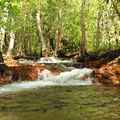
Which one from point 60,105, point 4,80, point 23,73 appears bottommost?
point 60,105

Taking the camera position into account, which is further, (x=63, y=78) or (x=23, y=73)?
(x=63, y=78)

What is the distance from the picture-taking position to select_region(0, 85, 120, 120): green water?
8.39 meters

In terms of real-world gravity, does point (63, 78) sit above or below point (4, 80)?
below

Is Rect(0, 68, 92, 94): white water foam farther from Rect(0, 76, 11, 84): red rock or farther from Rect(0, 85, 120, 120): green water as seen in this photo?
Rect(0, 85, 120, 120): green water

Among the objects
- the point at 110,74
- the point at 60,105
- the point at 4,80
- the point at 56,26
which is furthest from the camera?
the point at 56,26

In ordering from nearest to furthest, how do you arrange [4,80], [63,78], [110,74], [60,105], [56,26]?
[60,105]
[110,74]
[4,80]
[63,78]
[56,26]

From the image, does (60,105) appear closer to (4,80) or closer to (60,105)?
(60,105)

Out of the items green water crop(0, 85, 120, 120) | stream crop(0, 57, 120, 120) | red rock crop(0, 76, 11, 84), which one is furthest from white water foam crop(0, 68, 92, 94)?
green water crop(0, 85, 120, 120)

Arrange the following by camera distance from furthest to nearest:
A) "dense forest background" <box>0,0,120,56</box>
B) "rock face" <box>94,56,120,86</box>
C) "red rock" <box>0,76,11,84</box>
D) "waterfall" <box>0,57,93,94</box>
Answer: "dense forest background" <box>0,0,120,56</box>, "waterfall" <box>0,57,93,94</box>, "red rock" <box>0,76,11,84</box>, "rock face" <box>94,56,120,86</box>

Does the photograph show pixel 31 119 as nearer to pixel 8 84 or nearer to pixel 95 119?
pixel 95 119

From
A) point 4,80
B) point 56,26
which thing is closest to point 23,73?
point 4,80

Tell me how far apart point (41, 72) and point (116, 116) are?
10056 millimetres

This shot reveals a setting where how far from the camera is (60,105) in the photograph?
991cm

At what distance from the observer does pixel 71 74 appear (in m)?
18.3
